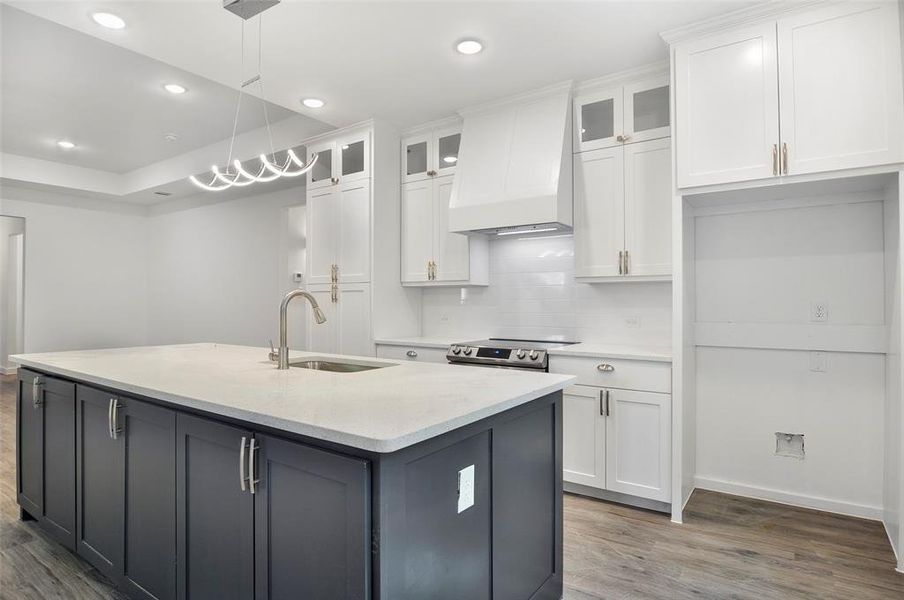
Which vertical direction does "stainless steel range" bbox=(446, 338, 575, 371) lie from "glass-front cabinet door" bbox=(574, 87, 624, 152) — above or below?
below

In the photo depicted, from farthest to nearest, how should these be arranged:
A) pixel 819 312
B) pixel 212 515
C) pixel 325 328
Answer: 1. pixel 325 328
2. pixel 819 312
3. pixel 212 515

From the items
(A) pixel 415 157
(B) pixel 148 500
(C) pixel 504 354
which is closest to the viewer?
(B) pixel 148 500

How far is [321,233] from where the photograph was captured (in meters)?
4.48

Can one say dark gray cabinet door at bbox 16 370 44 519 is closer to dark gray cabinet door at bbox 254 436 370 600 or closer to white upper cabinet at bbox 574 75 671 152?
dark gray cabinet door at bbox 254 436 370 600

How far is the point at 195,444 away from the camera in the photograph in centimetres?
171

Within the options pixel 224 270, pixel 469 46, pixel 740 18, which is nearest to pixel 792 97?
pixel 740 18

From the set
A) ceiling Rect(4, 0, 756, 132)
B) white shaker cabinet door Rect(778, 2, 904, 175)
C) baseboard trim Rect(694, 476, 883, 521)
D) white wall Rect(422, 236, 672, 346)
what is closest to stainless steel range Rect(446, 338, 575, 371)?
white wall Rect(422, 236, 672, 346)

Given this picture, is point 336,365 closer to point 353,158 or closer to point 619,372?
point 619,372

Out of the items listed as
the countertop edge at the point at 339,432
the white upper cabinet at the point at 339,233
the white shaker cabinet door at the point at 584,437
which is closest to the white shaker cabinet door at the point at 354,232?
the white upper cabinet at the point at 339,233

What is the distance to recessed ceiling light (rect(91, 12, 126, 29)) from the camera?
8.38 feet

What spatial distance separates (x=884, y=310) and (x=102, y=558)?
3964 millimetres

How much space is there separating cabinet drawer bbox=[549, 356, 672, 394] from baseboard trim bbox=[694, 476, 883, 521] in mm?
893

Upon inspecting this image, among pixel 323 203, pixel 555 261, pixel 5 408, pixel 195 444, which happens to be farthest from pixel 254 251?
pixel 195 444

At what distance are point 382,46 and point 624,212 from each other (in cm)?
178
